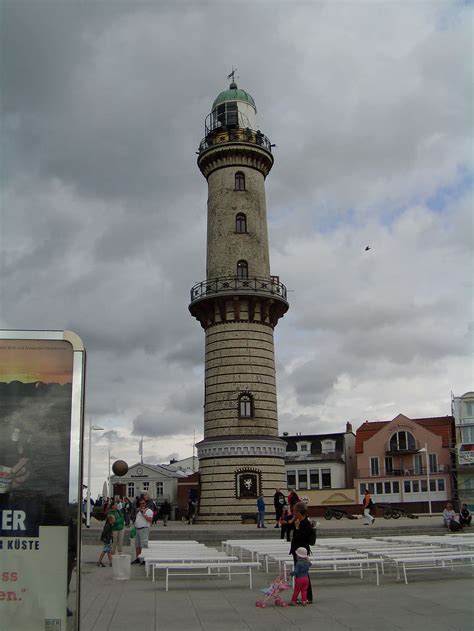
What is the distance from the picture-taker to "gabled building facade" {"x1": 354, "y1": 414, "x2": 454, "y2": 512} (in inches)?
2060

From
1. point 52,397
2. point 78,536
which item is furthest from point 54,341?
point 78,536

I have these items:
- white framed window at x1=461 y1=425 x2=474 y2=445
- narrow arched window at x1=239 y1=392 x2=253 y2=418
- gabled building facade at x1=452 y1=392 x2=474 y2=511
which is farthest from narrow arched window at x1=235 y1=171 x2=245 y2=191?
white framed window at x1=461 y1=425 x2=474 y2=445

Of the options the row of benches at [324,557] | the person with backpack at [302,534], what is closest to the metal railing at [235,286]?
the row of benches at [324,557]

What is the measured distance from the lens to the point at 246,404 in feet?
108

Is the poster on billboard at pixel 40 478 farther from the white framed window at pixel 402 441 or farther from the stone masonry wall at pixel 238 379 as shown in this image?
the white framed window at pixel 402 441

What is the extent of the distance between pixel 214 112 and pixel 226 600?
103ft

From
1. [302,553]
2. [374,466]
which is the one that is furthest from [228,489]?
[374,466]

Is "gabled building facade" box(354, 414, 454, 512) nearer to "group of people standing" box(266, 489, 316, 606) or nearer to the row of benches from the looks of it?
the row of benches

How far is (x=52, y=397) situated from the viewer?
623 cm

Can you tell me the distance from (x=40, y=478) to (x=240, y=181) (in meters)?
31.4

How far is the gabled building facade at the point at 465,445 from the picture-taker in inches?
2046

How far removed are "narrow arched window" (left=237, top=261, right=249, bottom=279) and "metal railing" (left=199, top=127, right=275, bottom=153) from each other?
6.62m

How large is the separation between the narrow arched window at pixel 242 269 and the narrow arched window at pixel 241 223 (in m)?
1.67

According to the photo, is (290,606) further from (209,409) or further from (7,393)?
(209,409)
